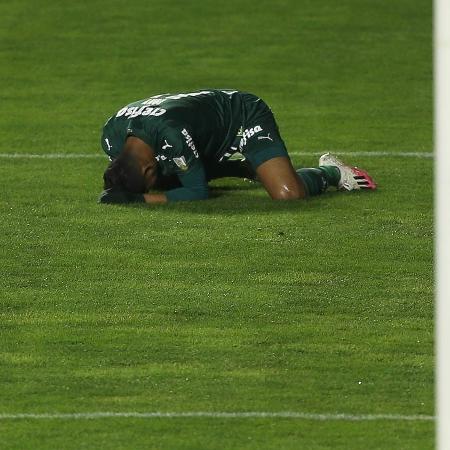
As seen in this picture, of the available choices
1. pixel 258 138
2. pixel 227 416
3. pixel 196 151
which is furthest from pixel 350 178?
pixel 227 416

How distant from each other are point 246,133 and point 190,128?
54 cm

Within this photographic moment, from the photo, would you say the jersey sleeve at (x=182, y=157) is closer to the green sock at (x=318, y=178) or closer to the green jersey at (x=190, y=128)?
the green jersey at (x=190, y=128)

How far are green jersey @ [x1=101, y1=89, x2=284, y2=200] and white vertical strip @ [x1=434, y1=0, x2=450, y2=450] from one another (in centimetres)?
585

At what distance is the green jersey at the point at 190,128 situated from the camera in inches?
430

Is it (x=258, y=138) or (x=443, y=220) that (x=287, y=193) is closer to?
(x=258, y=138)

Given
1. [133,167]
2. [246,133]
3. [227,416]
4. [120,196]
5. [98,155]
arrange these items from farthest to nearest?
[98,155]
[246,133]
[120,196]
[133,167]
[227,416]

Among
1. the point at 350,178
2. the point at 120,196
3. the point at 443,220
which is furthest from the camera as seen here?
the point at 350,178

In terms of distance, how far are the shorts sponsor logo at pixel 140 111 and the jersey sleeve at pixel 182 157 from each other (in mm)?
189

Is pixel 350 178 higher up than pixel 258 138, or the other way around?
pixel 258 138

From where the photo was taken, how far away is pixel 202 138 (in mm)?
11242

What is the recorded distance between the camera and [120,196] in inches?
439

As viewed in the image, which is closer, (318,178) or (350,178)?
(318,178)

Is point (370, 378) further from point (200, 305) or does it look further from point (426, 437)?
point (200, 305)

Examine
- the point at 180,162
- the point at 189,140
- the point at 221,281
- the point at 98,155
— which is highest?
the point at 189,140
